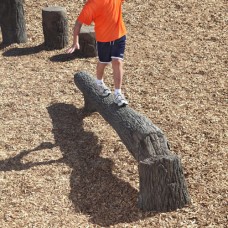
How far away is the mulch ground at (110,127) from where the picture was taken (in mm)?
4742

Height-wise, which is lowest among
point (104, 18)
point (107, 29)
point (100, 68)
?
point (100, 68)

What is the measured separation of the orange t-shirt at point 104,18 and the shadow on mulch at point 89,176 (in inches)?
52.2

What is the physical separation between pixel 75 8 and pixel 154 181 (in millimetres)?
6377

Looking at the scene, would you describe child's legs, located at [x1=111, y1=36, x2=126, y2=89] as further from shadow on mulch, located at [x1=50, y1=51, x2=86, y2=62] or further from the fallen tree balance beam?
shadow on mulch, located at [x1=50, y1=51, x2=86, y2=62]

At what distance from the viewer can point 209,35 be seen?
886cm

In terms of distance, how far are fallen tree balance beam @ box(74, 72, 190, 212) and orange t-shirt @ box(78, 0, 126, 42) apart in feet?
2.84

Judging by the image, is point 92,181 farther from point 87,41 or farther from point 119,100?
point 87,41

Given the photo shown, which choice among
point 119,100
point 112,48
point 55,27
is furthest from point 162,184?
point 55,27

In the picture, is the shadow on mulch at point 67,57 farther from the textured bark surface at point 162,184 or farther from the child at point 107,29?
the textured bark surface at point 162,184

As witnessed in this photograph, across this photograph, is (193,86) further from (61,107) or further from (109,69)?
(61,107)

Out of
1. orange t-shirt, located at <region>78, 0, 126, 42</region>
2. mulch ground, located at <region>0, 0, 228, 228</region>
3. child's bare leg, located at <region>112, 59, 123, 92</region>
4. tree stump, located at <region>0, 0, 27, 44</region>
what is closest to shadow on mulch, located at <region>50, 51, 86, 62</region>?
mulch ground, located at <region>0, 0, 228, 228</region>

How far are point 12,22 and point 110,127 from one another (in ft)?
12.6

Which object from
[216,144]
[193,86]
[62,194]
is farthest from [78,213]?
[193,86]

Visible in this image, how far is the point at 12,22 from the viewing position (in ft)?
29.9
